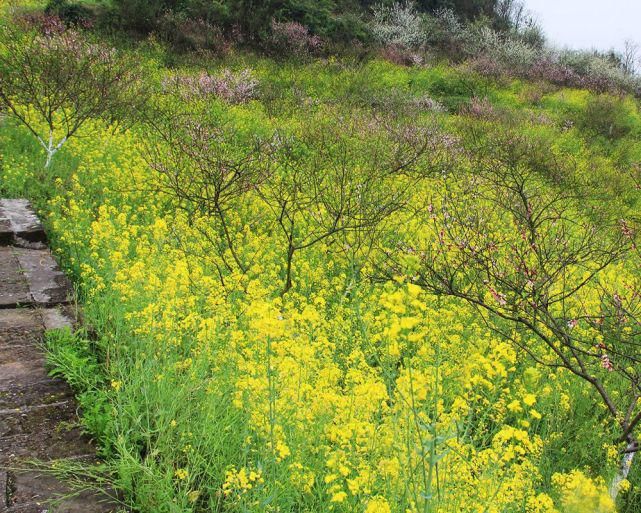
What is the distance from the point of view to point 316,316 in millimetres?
3848

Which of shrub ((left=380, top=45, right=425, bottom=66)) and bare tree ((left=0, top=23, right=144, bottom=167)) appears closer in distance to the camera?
bare tree ((left=0, top=23, right=144, bottom=167))

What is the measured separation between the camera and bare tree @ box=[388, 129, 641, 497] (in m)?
4.14

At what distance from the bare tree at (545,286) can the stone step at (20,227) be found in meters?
3.58

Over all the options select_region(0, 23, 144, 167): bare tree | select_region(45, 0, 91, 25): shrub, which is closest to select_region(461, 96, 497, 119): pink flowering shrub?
select_region(0, 23, 144, 167): bare tree

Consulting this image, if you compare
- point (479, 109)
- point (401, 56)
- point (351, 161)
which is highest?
point (401, 56)

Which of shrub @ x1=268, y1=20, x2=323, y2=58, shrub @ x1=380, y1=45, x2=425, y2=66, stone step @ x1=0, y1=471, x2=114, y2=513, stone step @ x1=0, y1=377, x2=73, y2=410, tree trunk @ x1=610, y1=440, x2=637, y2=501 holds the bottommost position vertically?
stone step @ x1=0, y1=377, x2=73, y2=410

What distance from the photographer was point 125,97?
36.0 ft

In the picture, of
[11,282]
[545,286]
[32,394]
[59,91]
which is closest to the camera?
[32,394]

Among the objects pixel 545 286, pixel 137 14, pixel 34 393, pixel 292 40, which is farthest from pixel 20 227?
pixel 292 40

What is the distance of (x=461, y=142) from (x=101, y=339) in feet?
36.4

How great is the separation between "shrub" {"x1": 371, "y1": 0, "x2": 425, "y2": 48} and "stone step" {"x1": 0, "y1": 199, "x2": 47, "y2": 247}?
19042 mm

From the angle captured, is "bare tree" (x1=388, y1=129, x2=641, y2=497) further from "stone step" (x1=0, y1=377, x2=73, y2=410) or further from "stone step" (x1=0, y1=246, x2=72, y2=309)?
"stone step" (x1=0, y1=246, x2=72, y2=309)

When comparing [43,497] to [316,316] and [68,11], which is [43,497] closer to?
[316,316]

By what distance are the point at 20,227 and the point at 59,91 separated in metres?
3.89
